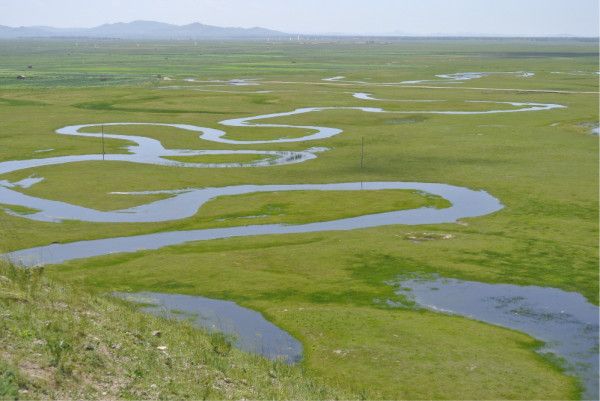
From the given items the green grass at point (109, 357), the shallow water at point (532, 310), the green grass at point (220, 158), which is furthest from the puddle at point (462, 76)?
the green grass at point (109, 357)

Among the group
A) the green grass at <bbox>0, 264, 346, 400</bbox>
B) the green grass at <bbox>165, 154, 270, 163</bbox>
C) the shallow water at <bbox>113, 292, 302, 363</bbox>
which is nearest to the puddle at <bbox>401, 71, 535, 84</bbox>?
the green grass at <bbox>165, 154, 270, 163</bbox>

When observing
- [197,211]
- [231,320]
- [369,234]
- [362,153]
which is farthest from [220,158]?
[231,320]

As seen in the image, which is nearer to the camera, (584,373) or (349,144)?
(584,373)

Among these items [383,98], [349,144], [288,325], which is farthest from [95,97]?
[288,325]

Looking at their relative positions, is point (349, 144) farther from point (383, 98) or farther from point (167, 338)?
point (167, 338)

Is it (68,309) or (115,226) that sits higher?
(68,309)

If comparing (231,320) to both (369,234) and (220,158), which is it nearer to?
(369,234)

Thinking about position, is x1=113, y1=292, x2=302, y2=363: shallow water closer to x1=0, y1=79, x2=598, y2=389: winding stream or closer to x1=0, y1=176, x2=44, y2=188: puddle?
x1=0, y1=79, x2=598, y2=389: winding stream
